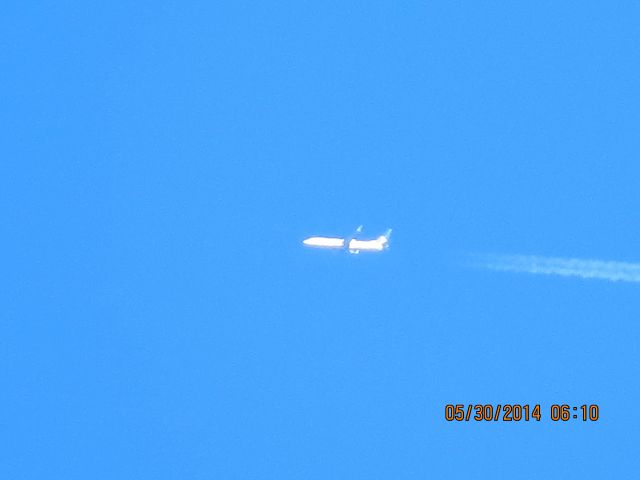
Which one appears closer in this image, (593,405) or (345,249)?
(593,405)

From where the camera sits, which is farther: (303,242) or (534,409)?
(303,242)

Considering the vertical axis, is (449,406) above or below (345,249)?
below

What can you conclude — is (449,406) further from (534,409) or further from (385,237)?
(385,237)

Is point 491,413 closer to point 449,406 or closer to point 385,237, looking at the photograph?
point 449,406

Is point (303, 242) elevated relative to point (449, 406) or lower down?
elevated

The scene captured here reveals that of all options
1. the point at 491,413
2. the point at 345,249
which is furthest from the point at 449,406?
the point at 345,249

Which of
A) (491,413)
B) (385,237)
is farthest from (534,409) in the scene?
(385,237)
